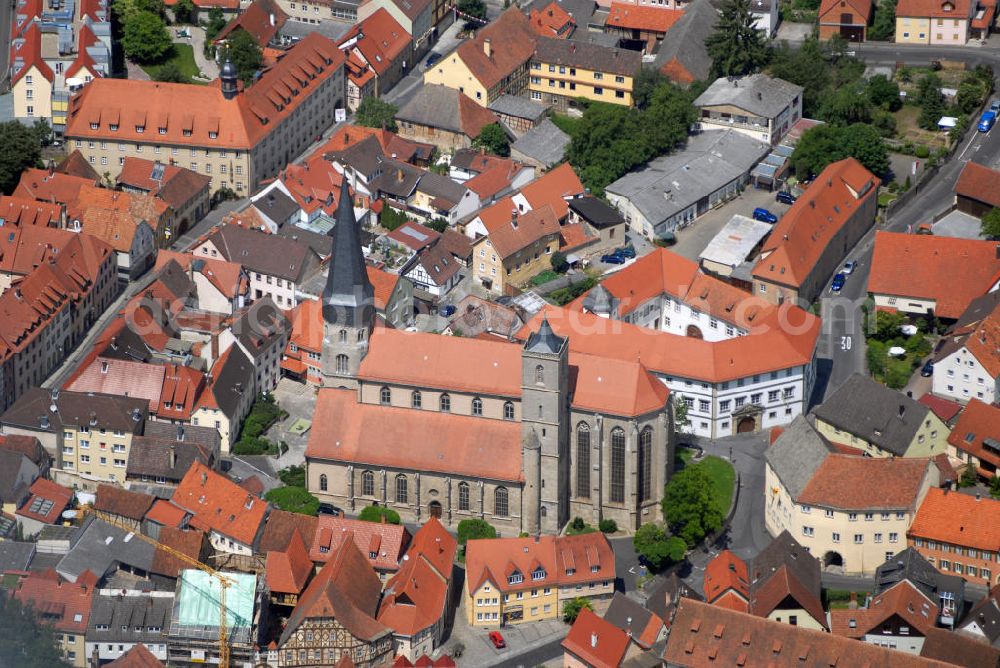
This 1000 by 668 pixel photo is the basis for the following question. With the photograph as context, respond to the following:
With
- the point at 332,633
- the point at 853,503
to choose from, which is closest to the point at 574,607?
the point at 332,633

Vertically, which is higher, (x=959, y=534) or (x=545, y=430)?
(x=545, y=430)

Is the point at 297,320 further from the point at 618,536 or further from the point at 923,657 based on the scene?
the point at 923,657

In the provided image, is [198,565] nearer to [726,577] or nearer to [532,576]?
[532,576]

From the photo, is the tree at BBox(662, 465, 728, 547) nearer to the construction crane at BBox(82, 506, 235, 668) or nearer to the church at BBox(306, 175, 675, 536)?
the church at BBox(306, 175, 675, 536)

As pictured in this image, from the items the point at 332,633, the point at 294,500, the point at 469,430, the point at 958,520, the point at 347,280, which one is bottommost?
the point at 294,500

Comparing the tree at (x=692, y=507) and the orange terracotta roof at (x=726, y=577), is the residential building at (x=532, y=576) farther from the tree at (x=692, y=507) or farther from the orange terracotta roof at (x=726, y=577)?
the orange terracotta roof at (x=726, y=577)

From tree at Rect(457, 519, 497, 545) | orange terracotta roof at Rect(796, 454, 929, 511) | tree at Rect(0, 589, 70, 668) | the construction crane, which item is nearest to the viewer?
tree at Rect(0, 589, 70, 668)

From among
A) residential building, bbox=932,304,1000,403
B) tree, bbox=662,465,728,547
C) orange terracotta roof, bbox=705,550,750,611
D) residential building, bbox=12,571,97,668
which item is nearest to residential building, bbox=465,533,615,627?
tree, bbox=662,465,728,547
